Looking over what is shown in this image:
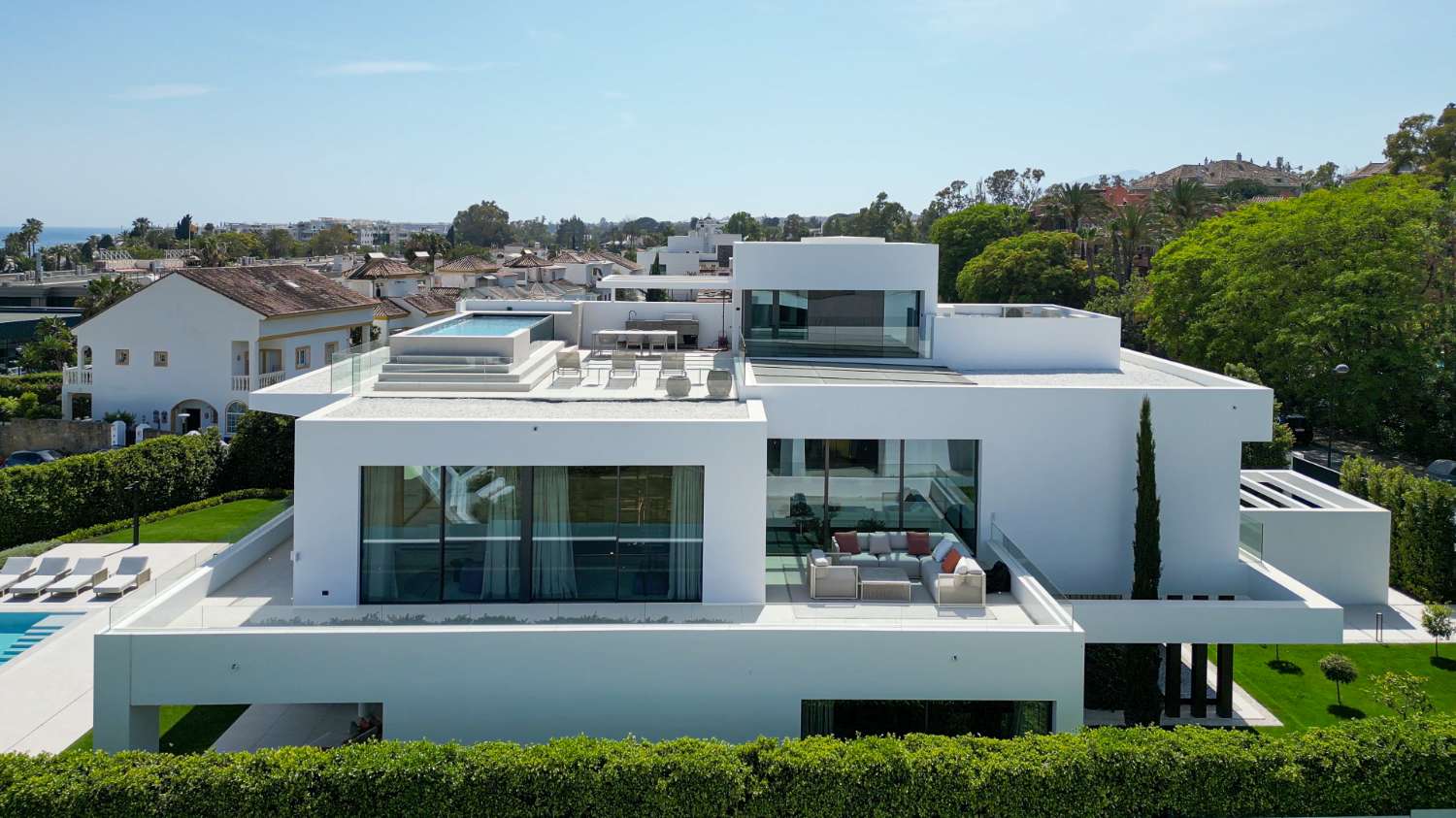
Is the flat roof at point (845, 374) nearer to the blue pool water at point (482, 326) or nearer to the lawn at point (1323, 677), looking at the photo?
the blue pool water at point (482, 326)

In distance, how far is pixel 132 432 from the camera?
49.6 metres

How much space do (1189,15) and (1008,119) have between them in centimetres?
1951

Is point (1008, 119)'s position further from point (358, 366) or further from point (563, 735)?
point (563, 735)

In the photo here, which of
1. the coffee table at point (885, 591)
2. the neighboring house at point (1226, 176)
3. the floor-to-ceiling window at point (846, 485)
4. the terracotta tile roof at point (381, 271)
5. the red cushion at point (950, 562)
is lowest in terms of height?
the coffee table at point (885, 591)

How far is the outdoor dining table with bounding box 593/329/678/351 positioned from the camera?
92.3 ft

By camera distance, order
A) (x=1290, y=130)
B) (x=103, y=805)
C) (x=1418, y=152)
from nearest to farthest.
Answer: (x=103, y=805) < (x=1290, y=130) < (x=1418, y=152)

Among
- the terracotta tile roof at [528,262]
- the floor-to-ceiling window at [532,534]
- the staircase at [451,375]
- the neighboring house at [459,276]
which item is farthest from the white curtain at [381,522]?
the terracotta tile roof at [528,262]

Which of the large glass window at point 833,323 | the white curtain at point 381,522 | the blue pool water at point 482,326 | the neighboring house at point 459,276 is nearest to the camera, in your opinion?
the white curtain at point 381,522

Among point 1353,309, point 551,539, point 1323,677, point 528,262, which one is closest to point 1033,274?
point 1353,309

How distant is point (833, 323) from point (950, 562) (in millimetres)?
9362

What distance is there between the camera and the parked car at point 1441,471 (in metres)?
40.8

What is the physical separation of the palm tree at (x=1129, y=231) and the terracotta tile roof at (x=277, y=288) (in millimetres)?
48932

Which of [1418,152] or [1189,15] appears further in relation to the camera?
[1418,152]

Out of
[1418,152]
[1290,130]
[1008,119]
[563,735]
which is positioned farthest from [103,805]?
[1418,152]
